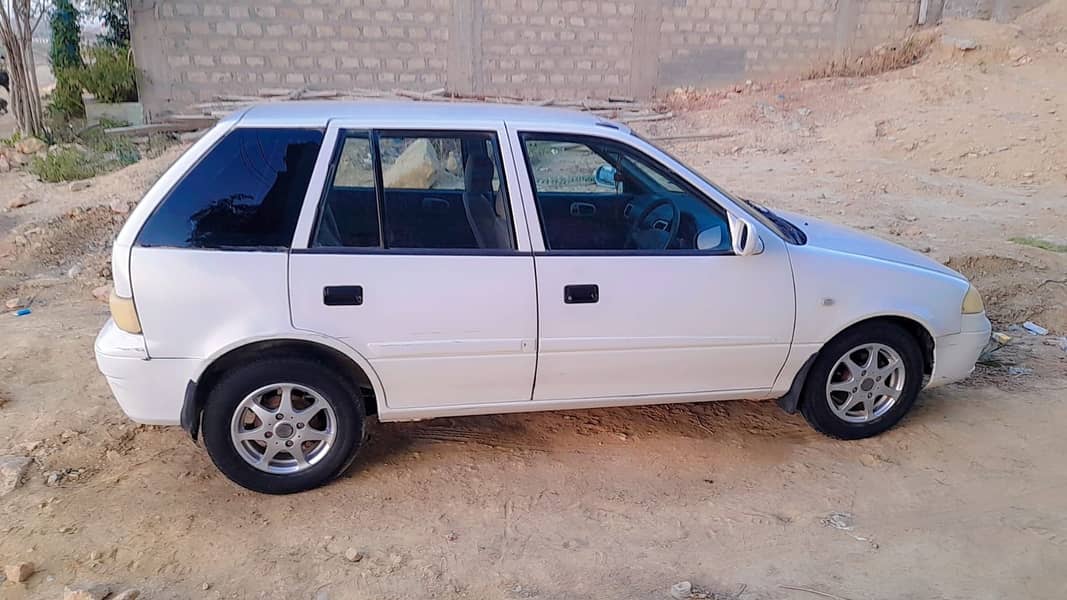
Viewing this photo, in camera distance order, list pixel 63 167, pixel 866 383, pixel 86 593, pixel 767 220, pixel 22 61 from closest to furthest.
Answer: pixel 86 593 → pixel 767 220 → pixel 866 383 → pixel 63 167 → pixel 22 61

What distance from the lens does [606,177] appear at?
4.11 meters

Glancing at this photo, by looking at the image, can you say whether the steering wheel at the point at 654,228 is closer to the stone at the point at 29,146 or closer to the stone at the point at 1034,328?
the stone at the point at 1034,328

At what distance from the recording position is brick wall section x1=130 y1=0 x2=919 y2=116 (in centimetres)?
1177

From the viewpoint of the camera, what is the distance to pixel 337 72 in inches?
488

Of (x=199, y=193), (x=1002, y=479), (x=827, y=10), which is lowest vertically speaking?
(x=1002, y=479)

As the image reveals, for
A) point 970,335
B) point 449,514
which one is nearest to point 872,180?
point 970,335

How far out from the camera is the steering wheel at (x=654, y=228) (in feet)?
12.3

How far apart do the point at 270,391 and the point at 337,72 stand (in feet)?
33.0

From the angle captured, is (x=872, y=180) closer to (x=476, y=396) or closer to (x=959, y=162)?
(x=959, y=162)

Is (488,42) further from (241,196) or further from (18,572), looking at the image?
(18,572)

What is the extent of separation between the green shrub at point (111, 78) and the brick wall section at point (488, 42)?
2.16 feet

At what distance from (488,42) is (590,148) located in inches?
397

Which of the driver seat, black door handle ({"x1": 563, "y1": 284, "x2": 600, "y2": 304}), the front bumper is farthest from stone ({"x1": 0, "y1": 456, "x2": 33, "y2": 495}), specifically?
the front bumper

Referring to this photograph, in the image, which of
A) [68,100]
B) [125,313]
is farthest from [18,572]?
[68,100]
